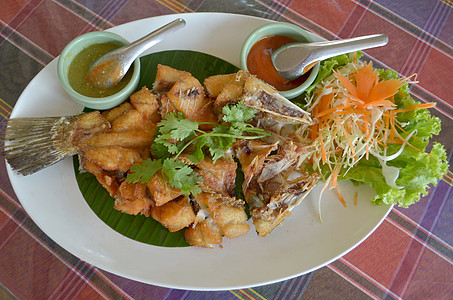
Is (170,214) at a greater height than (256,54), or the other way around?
(256,54)

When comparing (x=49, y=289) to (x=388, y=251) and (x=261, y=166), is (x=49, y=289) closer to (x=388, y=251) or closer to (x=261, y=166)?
(x=261, y=166)

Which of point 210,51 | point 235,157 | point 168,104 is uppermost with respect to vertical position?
point 210,51

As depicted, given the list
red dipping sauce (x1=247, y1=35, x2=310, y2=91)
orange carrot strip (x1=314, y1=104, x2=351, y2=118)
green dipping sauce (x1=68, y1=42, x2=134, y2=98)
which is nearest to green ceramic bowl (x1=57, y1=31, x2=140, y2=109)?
green dipping sauce (x1=68, y1=42, x2=134, y2=98)

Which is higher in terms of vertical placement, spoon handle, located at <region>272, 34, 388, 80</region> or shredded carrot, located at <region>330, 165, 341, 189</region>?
spoon handle, located at <region>272, 34, 388, 80</region>

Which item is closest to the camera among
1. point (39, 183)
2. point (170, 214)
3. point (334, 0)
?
point (170, 214)

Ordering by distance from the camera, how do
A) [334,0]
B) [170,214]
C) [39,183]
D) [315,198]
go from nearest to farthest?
1. [170,214]
2. [39,183]
3. [315,198]
4. [334,0]

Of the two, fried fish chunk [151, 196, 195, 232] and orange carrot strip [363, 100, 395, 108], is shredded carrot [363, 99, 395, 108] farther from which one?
fried fish chunk [151, 196, 195, 232]

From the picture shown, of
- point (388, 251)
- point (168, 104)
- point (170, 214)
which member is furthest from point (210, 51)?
point (388, 251)
